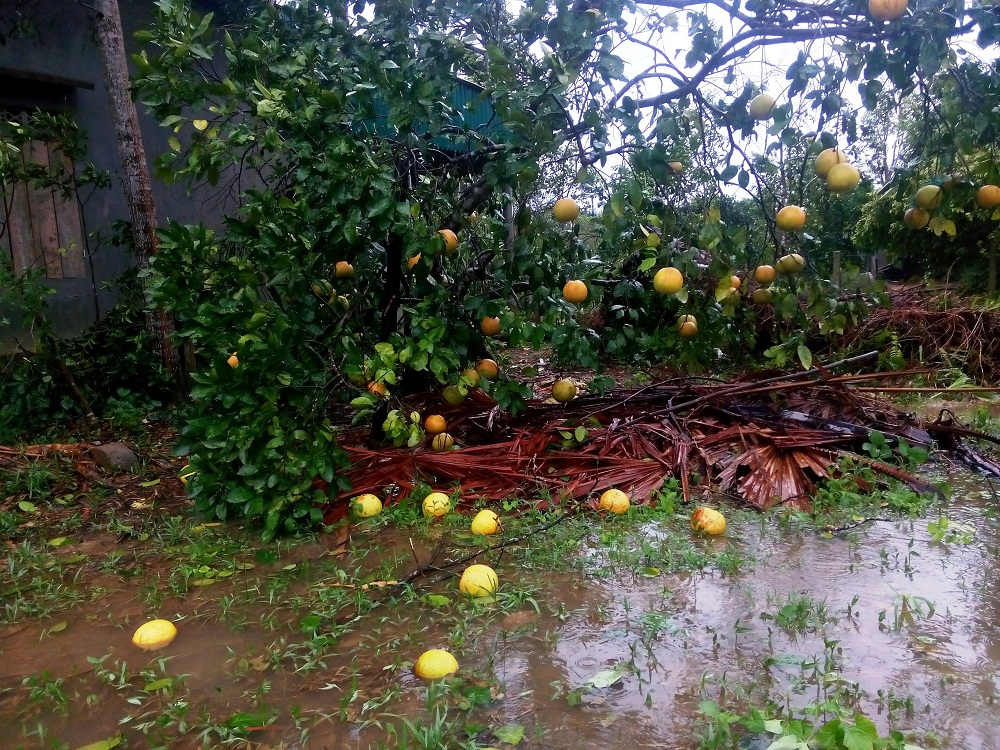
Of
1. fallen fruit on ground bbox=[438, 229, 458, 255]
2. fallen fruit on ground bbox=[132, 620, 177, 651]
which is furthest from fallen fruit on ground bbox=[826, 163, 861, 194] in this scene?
fallen fruit on ground bbox=[132, 620, 177, 651]

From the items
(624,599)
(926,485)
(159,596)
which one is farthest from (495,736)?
(926,485)

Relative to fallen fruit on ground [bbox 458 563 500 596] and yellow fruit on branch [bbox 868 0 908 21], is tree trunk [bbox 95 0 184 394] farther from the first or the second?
yellow fruit on branch [bbox 868 0 908 21]

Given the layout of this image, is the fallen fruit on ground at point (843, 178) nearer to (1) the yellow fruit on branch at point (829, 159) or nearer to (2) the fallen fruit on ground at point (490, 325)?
(1) the yellow fruit on branch at point (829, 159)

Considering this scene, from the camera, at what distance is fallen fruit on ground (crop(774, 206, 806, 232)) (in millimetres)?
3039

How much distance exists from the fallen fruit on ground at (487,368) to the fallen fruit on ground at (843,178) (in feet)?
6.62

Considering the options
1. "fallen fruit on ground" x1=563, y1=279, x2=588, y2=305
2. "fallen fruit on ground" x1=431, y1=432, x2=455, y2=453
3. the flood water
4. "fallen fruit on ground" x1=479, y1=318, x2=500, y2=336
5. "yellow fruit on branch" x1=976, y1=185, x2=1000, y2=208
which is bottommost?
the flood water

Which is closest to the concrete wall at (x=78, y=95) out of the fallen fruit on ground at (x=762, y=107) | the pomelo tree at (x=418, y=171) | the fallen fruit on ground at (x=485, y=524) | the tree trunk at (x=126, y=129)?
the tree trunk at (x=126, y=129)

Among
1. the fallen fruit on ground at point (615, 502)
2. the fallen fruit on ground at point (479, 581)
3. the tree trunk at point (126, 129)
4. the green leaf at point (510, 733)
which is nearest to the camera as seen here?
the green leaf at point (510, 733)

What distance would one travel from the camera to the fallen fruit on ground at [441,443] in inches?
163

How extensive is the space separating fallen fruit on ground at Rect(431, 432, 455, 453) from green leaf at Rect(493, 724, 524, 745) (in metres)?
2.31

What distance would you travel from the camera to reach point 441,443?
→ 414 centimetres

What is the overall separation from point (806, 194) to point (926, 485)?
1.54 meters

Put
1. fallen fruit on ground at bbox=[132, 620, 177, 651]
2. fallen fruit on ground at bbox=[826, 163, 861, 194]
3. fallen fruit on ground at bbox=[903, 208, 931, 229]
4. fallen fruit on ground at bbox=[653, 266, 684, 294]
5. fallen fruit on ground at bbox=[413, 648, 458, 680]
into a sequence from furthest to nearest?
1. fallen fruit on ground at bbox=[653, 266, 684, 294]
2. fallen fruit on ground at bbox=[903, 208, 931, 229]
3. fallen fruit on ground at bbox=[826, 163, 861, 194]
4. fallen fruit on ground at bbox=[132, 620, 177, 651]
5. fallen fruit on ground at bbox=[413, 648, 458, 680]

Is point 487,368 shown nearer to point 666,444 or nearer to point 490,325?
point 490,325
